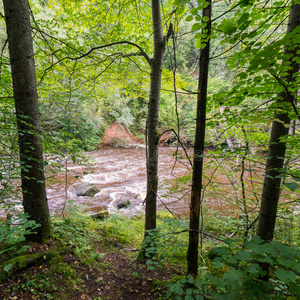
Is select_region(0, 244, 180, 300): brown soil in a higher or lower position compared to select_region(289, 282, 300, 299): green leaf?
lower

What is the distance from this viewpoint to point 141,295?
6.88 ft

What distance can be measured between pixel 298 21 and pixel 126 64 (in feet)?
9.18

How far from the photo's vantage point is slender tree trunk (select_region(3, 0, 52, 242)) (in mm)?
1939

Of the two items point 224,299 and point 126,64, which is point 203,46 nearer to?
point 224,299

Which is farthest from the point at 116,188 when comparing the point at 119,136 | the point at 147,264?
the point at 119,136

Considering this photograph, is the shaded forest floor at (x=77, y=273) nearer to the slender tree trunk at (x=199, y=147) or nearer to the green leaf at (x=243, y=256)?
the slender tree trunk at (x=199, y=147)

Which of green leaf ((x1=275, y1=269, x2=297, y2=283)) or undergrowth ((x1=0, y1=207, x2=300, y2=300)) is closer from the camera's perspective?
green leaf ((x1=275, y1=269, x2=297, y2=283))

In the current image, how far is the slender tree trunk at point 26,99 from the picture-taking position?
1939 millimetres

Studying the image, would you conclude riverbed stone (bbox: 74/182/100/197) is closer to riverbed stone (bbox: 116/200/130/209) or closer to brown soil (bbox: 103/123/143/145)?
riverbed stone (bbox: 116/200/130/209)

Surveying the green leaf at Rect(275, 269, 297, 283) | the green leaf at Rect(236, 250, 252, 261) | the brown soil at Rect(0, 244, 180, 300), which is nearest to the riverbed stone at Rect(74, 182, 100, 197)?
the brown soil at Rect(0, 244, 180, 300)

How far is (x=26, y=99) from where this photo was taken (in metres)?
2.03

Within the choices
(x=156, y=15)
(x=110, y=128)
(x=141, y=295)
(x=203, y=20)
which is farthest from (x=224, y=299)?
(x=110, y=128)

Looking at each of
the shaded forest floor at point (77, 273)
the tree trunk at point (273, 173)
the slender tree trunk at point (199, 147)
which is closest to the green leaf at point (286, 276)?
the slender tree trunk at point (199, 147)

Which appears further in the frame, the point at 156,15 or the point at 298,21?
the point at 156,15
